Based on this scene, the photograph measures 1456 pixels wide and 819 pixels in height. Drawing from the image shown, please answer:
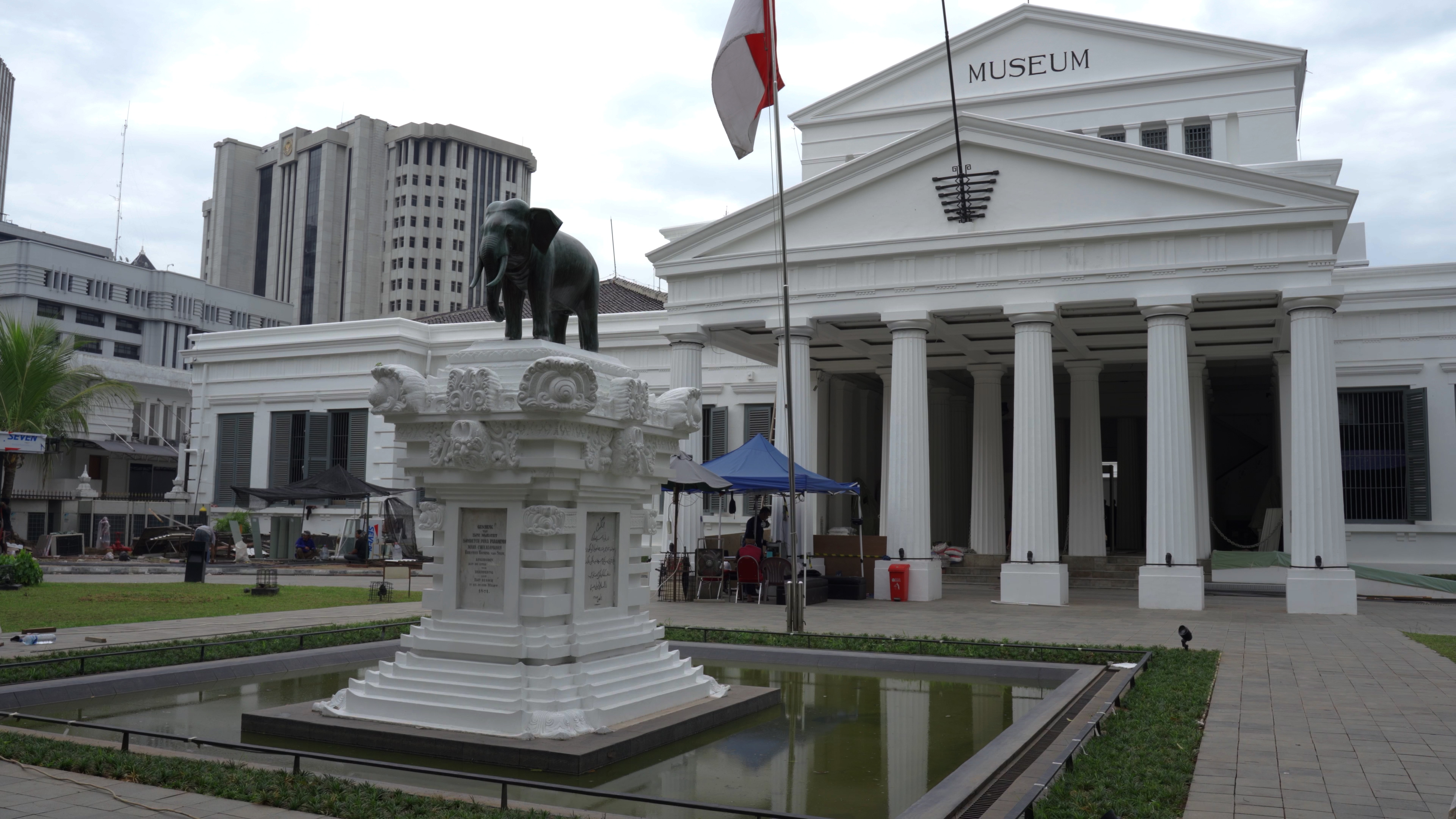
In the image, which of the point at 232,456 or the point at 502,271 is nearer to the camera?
the point at 502,271

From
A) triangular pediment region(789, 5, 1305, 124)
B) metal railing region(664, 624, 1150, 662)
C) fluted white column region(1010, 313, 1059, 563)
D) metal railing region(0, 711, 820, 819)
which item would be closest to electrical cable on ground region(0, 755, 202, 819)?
metal railing region(0, 711, 820, 819)

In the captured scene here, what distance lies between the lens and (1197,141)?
3044 cm

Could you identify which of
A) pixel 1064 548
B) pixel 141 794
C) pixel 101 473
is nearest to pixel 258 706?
pixel 141 794

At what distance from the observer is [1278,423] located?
30922mm

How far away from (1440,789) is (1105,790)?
7.53ft

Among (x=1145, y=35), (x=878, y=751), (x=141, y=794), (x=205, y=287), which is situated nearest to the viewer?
(x=141, y=794)

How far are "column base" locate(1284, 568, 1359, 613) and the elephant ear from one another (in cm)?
1746

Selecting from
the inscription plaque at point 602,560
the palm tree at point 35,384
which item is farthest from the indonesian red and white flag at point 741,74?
the palm tree at point 35,384

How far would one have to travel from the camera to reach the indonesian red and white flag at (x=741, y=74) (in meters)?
16.8

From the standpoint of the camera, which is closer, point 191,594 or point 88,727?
point 88,727

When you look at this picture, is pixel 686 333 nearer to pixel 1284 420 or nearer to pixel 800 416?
pixel 800 416

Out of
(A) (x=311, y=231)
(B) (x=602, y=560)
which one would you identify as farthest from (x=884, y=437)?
(A) (x=311, y=231)

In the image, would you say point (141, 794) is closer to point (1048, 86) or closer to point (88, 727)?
point (88, 727)

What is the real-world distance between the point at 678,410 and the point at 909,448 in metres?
14.6
